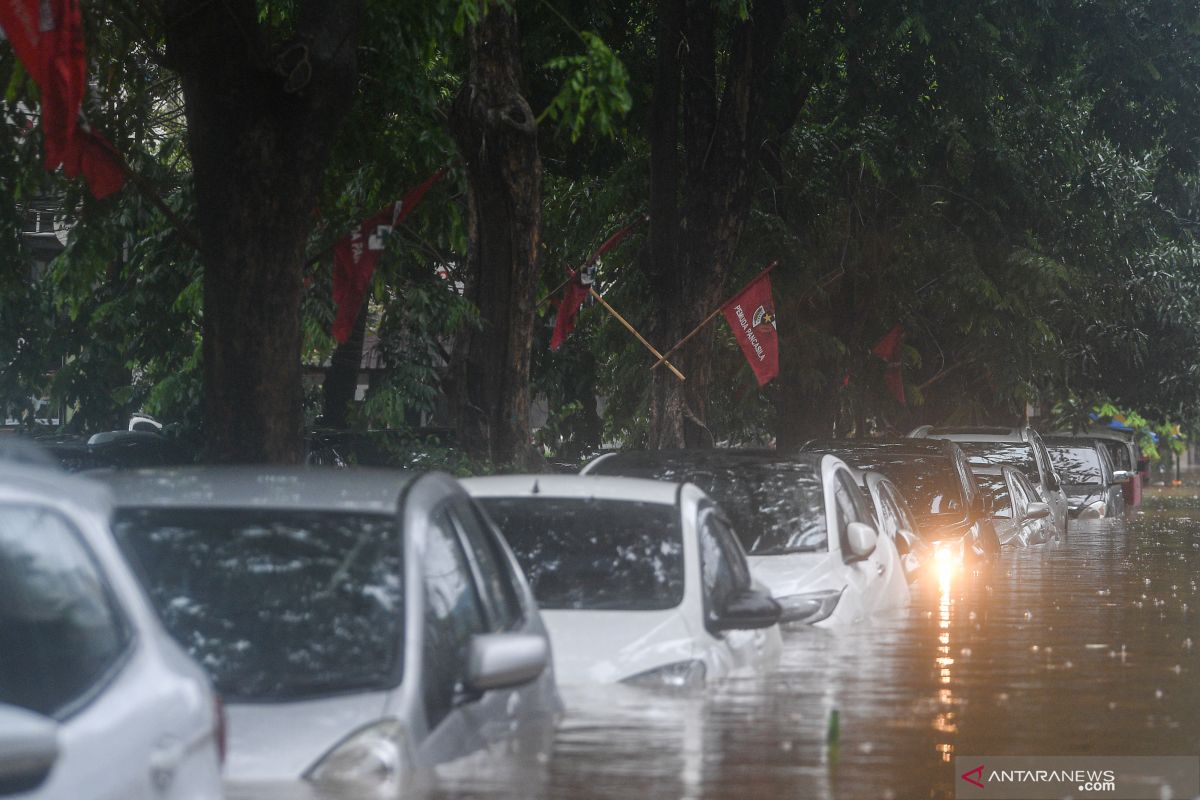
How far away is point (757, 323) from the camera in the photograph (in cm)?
2273

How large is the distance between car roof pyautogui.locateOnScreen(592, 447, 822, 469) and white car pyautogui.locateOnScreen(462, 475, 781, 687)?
2.89 metres

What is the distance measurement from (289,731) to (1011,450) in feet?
71.1

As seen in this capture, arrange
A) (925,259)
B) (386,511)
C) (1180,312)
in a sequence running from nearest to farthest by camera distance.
Result: (386,511)
(925,259)
(1180,312)

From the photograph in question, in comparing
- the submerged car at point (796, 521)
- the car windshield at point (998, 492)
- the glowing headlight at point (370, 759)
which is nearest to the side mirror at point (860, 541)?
the submerged car at point (796, 521)

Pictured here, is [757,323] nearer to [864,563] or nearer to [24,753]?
[864,563]

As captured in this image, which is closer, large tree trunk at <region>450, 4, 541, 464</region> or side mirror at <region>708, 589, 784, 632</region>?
side mirror at <region>708, 589, 784, 632</region>

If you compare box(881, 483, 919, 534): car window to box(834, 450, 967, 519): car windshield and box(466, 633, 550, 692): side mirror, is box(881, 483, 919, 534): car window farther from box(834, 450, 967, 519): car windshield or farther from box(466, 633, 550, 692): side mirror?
box(466, 633, 550, 692): side mirror

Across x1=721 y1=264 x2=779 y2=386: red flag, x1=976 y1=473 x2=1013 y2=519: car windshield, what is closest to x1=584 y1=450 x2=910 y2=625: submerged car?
x1=721 y1=264 x2=779 y2=386: red flag

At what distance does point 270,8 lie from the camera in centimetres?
1593

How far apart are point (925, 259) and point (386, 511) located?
24737 millimetres

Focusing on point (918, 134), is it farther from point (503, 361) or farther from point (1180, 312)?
point (1180, 312)

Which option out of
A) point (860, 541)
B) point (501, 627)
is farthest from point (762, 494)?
point (501, 627)

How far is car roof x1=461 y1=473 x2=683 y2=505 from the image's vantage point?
9.36m

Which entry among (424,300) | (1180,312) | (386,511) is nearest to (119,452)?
(424,300)
